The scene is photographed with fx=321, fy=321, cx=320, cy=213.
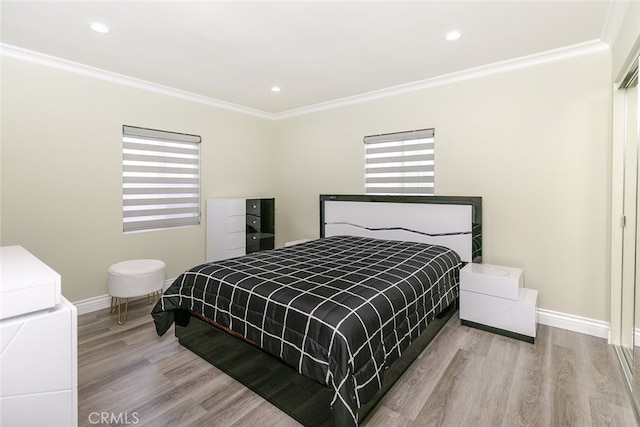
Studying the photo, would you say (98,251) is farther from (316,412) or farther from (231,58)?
(316,412)

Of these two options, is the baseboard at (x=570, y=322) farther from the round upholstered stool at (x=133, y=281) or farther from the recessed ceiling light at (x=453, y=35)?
the recessed ceiling light at (x=453, y=35)

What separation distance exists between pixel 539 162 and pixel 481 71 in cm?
113

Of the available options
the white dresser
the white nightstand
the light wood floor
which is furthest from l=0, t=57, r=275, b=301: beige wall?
the white nightstand

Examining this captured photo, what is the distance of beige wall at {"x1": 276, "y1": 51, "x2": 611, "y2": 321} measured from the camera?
288 centimetres

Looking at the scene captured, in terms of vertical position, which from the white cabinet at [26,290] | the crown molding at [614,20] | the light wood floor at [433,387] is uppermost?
the crown molding at [614,20]

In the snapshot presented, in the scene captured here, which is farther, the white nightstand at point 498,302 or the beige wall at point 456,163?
the beige wall at point 456,163

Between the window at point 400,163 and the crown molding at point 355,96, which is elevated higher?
the crown molding at point 355,96

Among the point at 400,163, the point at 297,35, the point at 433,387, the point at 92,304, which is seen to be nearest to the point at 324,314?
the point at 433,387

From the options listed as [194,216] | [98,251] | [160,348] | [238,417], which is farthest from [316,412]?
[194,216]

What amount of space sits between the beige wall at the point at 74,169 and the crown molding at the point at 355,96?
7cm

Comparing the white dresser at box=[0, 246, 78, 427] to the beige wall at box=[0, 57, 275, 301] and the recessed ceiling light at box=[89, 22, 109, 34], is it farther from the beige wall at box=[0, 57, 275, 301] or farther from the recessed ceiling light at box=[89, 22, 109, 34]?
the beige wall at box=[0, 57, 275, 301]

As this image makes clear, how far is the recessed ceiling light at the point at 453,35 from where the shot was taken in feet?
8.63

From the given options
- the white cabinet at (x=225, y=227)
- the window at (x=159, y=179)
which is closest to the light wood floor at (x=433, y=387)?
the window at (x=159, y=179)

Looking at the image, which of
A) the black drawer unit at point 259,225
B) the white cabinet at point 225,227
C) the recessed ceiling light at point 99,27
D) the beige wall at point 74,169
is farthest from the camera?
the black drawer unit at point 259,225
